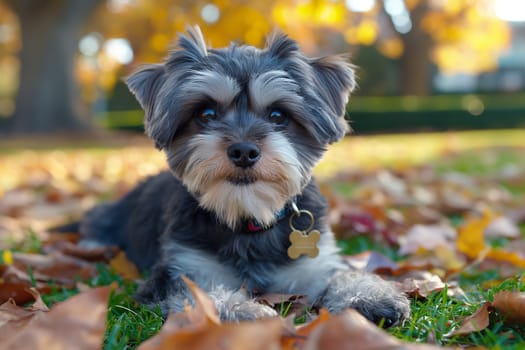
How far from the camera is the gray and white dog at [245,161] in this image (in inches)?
135

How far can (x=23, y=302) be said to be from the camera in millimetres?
3643

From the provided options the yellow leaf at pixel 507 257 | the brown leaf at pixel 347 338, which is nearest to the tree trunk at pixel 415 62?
the yellow leaf at pixel 507 257

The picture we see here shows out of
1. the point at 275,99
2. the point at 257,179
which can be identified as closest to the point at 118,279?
the point at 257,179

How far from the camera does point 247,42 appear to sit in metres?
18.7

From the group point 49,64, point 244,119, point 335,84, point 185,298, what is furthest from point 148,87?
point 49,64

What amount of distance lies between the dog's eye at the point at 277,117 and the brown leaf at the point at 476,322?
157cm

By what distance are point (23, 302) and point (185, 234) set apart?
104cm

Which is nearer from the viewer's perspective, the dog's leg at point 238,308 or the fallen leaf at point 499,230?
the dog's leg at point 238,308

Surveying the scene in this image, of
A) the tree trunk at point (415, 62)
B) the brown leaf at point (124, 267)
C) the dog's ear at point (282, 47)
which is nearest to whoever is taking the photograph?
the dog's ear at point (282, 47)

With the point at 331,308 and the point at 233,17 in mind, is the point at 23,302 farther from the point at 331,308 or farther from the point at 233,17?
the point at 233,17

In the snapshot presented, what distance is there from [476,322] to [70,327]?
173cm

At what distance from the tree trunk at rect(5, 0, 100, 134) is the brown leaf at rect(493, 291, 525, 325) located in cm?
2046

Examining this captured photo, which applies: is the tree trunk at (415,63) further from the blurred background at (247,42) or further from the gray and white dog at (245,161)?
the gray and white dog at (245,161)

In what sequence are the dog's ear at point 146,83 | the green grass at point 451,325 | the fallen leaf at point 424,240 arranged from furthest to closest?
the fallen leaf at point 424,240, the dog's ear at point 146,83, the green grass at point 451,325
